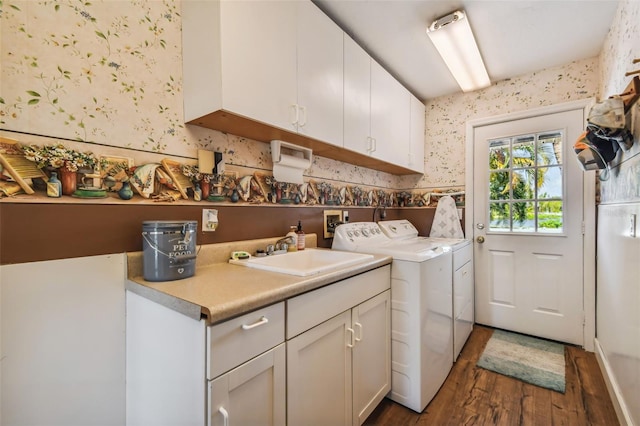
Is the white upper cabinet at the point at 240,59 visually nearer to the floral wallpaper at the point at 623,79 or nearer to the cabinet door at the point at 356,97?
the cabinet door at the point at 356,97

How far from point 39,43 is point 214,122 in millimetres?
607

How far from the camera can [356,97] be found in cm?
188

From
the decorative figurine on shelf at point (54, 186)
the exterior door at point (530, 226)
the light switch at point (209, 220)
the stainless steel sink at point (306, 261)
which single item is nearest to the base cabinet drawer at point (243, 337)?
the stainless steel sink at point (306, 261)

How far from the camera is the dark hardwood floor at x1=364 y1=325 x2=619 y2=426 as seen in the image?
5.04ft

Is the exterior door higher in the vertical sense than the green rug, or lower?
higher

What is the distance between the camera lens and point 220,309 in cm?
77

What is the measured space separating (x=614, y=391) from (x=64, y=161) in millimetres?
2922

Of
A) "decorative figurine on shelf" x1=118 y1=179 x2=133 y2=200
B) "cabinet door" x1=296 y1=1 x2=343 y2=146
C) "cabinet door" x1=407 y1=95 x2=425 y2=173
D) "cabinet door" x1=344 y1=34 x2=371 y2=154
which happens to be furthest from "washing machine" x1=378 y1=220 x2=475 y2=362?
"decorative figurine on shelf" x1=118 y1=179 x2=133 y2=200

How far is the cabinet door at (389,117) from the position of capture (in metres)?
2.10

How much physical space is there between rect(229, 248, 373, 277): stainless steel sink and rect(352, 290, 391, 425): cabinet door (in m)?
0.24

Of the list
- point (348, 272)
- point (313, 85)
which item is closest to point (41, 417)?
point (348, 272)

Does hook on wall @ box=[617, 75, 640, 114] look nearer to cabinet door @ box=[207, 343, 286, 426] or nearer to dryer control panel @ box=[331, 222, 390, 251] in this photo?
dryer control panel @ box=[331, 222, 390, 251]

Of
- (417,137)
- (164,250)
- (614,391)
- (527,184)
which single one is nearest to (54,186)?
(164,250)

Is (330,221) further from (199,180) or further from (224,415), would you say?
(224,415)
